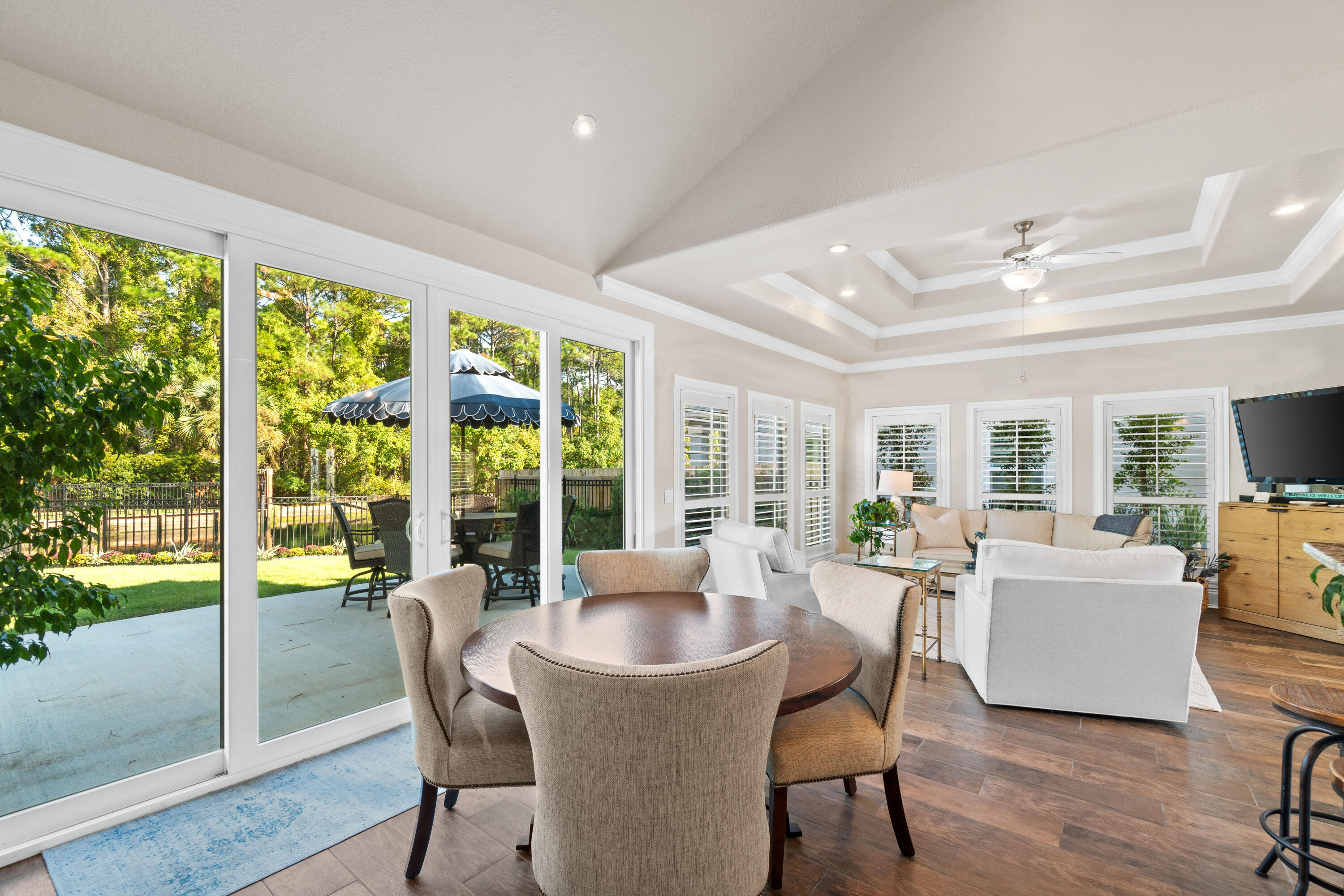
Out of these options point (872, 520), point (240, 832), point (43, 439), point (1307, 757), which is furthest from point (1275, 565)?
point (43, 439)

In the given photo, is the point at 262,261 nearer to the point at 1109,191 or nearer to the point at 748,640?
the point at 748,640

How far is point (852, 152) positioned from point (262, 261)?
247cm

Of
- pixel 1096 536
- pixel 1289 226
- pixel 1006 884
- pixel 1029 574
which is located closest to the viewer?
pixel 1006 884

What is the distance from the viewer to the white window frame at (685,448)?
15.0 ft

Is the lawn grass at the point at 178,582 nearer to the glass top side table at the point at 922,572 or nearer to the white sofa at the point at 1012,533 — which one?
the glass top side table at the point at 922,572

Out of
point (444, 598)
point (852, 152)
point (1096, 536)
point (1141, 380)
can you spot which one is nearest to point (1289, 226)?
point (1141, 380)

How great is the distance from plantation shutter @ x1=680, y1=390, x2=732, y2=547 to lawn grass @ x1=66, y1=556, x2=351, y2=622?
2644mm

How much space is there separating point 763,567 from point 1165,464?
4600mm

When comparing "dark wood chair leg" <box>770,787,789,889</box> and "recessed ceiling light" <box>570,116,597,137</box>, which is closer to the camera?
"dark wood chair leg" <box>770,787,789,889</box>

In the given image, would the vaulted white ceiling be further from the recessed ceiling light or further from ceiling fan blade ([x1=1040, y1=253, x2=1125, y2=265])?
ceiling fan blade ([x1=1040, y1=253, x2=1125, y2=265])

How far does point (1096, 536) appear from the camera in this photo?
216 inches

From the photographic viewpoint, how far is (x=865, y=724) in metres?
1.87

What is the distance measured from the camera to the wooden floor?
184 centimetres

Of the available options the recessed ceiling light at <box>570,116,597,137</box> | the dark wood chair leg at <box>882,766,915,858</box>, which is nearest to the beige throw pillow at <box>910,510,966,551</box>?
the dark wood chair leg at <box>882,766,915,858</box>
